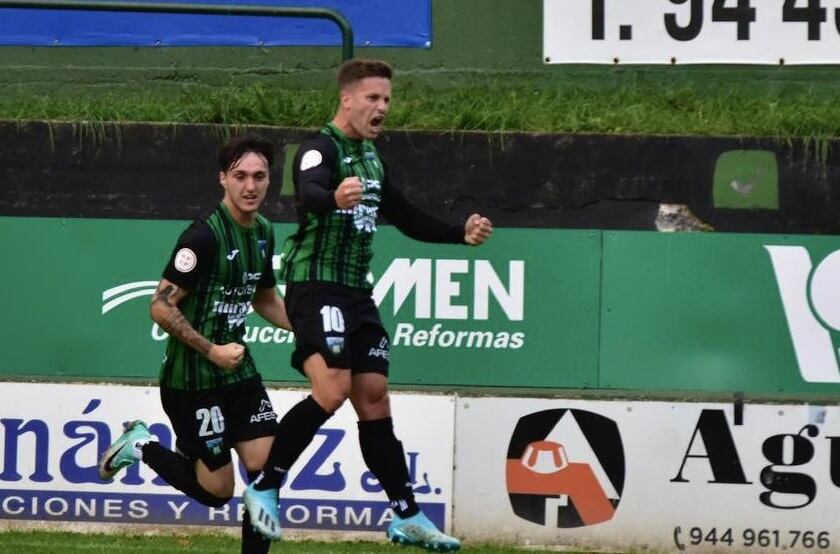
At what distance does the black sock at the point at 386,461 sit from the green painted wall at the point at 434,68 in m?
4.72

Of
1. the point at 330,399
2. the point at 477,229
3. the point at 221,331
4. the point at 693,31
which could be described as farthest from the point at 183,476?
the point at 693,31

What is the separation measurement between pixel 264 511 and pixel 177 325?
2.96ft

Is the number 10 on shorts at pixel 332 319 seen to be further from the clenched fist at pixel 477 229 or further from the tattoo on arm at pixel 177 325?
the clenched fist at pixel 477 229

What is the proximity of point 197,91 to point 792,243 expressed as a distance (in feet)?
14.6

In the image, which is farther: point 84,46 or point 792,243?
point 84,46

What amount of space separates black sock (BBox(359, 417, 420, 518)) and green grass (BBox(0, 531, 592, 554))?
1916mm

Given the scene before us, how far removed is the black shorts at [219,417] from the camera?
24.3ft

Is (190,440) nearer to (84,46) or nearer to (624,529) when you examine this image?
(624,529)

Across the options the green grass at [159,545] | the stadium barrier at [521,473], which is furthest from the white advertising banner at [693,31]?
the green grass at [159,545]

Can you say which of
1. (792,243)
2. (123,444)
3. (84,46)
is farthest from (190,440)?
(84,46)

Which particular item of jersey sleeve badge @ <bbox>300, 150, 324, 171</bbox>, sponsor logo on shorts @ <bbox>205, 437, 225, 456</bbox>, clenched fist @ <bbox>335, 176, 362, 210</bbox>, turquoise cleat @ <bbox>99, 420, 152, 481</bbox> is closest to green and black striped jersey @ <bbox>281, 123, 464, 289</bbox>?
jersey sleeve badge @ <bbox>300, 150, 324, 171</bbox>

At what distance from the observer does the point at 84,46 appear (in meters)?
11.6

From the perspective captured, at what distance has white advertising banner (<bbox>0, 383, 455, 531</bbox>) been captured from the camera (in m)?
9.41

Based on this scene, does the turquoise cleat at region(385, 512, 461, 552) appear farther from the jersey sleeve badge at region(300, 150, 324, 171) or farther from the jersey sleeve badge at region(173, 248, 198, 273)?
the jersey sleeve badge at region(300, 150, 324, 171)
